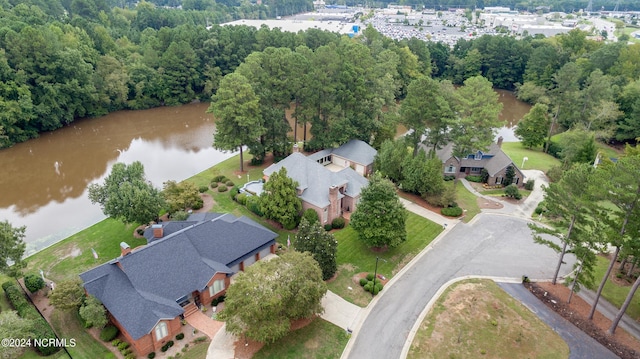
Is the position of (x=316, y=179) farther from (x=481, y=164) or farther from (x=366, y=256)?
(x=481, y=164)

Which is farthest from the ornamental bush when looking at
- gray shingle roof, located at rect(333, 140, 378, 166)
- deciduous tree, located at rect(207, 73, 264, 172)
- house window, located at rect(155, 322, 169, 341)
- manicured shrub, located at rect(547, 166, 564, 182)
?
manicured shrub, located at rect(547, 166, 564, 182)

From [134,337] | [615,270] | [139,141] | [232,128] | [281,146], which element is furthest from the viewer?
[139,141]

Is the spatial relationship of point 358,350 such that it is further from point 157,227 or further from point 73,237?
point 73,237

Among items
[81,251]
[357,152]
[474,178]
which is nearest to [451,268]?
[474,178]

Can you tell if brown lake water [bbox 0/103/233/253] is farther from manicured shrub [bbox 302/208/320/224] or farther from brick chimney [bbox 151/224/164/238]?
manicured shrub [bbox 302/208/320/224]

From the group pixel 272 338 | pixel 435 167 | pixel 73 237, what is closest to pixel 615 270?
pixel 435 167

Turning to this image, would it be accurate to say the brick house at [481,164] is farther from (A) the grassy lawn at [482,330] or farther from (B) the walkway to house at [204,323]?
(B) the walkway to house at [204,323]

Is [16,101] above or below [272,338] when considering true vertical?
above
